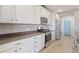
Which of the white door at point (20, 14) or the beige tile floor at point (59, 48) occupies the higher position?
the white door at point (20, 14)

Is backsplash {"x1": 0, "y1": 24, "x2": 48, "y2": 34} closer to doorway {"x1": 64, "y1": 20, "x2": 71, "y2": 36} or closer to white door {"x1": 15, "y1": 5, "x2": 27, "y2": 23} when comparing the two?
white door {"x1": 15, "y1": 5, "x2": 27, "y2": 23}

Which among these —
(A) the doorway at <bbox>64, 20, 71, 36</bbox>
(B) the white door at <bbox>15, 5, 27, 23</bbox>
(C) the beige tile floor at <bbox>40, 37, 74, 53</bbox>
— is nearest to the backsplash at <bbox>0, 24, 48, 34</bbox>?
(B) the white door at <bbox>15, 5, 27, 23</bbox>

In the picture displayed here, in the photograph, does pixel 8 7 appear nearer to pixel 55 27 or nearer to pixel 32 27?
pixel 32 27

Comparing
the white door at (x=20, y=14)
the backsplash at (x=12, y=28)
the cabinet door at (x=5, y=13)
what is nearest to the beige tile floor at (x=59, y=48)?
the backsplash at (x=12, y=28)

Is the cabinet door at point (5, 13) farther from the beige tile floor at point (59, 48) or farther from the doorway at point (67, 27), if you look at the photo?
the doorway at point (67, 27)

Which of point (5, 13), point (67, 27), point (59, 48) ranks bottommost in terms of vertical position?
point (59, 48)

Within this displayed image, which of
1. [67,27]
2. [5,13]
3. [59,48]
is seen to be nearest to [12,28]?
[5,13]

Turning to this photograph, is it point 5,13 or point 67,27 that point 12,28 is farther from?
point 67,27

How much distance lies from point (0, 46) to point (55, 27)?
18.5 feet

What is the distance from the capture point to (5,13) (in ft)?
6.54

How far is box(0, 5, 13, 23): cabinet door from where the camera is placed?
1.89 metres

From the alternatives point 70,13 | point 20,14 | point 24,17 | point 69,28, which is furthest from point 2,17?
point 69,28

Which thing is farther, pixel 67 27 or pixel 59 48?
pixel 67 27

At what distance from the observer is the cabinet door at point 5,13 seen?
1891 mm
